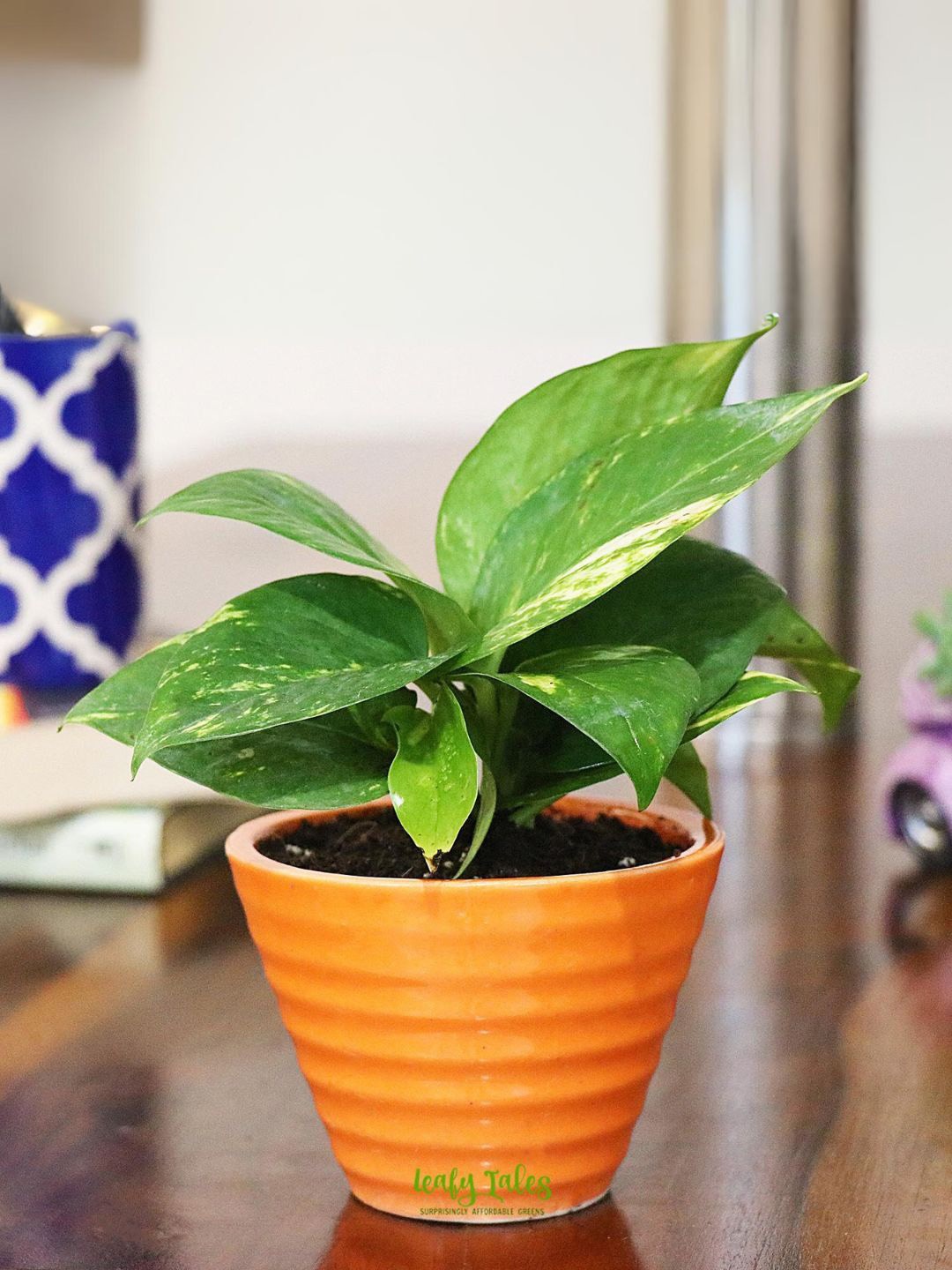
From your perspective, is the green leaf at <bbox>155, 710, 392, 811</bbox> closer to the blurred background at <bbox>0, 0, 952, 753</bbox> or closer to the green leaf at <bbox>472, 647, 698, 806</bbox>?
the green leaf at <bbox>472, 647, 698, 806</bbox>

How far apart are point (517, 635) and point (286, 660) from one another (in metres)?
0.08

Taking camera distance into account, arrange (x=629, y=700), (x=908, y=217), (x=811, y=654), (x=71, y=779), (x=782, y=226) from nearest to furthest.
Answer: (x=629, y=700)
(x=811, y=654)
(x=71, y=779)
(x=782, y=226)
(x=908, y=217)

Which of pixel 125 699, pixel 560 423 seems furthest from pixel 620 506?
pixel 125 699

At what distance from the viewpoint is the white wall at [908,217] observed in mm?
1463

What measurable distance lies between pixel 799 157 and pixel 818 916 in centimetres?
75

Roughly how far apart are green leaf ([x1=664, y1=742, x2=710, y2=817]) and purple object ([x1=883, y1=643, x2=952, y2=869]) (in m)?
0.42

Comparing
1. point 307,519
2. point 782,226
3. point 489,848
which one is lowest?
point 489,848

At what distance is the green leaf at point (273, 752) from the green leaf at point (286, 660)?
0.07 ft

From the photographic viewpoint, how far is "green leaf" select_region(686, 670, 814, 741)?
1.54 feet

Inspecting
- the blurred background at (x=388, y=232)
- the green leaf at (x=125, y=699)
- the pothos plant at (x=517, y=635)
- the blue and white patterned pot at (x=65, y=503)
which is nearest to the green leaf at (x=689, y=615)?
the pothos plant at (x=517, y=635)

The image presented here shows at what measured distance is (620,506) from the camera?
1.47 ft

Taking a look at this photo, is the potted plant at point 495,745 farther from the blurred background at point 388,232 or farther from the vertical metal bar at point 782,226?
the blurred background at point 388,232

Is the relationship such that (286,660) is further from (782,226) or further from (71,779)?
(782,226)

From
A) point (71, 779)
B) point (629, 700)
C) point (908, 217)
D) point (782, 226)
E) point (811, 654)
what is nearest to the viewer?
point (629, 700)
